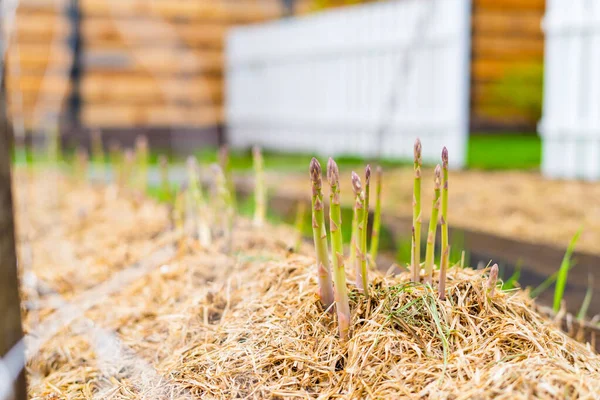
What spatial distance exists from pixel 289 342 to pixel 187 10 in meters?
7.24

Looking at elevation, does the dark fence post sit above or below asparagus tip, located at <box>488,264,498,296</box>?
above

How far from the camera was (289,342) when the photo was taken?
1.10 metres

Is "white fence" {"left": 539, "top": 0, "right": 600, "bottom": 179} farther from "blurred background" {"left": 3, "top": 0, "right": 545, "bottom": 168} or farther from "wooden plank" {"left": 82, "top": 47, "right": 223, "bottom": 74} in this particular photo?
"wooden plank" {"left": 82, "top": 47, "right": 223, "bottom": 74}

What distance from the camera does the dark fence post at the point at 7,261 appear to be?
29.1 inches

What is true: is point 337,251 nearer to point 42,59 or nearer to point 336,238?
point 336,238

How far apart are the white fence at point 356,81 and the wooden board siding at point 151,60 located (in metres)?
0.33

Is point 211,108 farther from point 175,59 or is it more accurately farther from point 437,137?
point 437,137

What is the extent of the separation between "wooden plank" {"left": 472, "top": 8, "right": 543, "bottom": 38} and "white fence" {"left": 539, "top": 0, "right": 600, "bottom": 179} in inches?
189

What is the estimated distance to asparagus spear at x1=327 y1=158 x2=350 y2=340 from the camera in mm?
991

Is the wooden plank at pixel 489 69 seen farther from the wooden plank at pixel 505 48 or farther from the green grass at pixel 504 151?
the green grass at pixel 504 151

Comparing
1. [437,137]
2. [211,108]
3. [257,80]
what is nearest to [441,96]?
[437,137]

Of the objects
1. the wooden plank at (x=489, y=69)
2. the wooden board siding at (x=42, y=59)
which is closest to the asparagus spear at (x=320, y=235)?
the wooden board siding at (x=42, y=59)

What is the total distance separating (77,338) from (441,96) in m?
4.21

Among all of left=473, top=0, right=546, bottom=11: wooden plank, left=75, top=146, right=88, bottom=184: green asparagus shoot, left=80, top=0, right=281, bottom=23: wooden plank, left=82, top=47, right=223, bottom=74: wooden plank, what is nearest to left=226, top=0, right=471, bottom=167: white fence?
left=82, top=47, right=223, bottom=74: wooden plank
